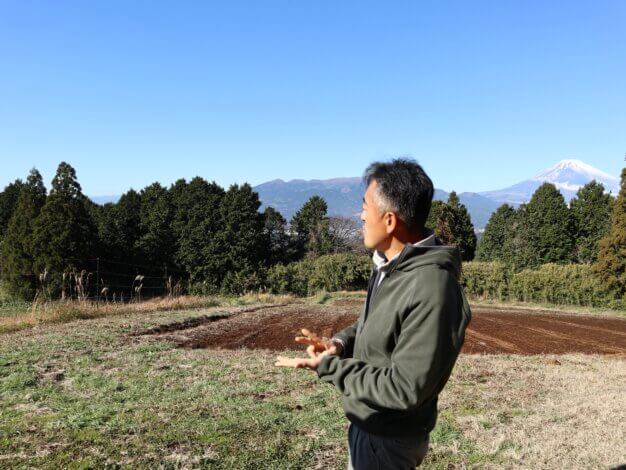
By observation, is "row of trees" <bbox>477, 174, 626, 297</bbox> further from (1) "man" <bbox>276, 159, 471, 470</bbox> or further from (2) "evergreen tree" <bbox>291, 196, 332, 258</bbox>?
(1) "man" <bbox>276, 159, 471, 470</bbox>

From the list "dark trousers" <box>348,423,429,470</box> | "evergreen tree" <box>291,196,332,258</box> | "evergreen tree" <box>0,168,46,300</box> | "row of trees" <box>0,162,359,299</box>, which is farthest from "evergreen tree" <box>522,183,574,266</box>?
"dark trousers" <box>348,423,429,470</box>

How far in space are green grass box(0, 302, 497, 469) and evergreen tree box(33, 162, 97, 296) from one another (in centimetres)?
1574

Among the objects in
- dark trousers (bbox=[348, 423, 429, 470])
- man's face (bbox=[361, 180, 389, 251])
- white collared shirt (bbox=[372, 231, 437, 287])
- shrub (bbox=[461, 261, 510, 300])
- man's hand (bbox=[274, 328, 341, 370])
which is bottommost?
shrub (bbox=[461, 261, 510, 300])

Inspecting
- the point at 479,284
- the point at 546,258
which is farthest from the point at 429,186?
the point at 546,258

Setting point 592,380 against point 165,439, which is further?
point 592,380

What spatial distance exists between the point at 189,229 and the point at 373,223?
2961cm

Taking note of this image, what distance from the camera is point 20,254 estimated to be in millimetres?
21219

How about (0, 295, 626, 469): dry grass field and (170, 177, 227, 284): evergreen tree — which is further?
(170, 177, 227, 284): evergreen tree

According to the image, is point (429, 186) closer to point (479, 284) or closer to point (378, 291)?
point (378, 291)

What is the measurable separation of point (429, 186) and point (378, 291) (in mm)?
385

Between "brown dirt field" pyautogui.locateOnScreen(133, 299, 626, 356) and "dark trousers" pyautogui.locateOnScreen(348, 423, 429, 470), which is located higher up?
"dark trousers" pyautogui.locateOnScreen(348, 423, 429, 470)

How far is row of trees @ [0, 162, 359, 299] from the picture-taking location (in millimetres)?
23062

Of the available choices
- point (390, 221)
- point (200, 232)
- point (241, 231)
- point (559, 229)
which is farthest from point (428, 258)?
point (559, 229)

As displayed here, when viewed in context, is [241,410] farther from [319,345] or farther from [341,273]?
[341,273]
